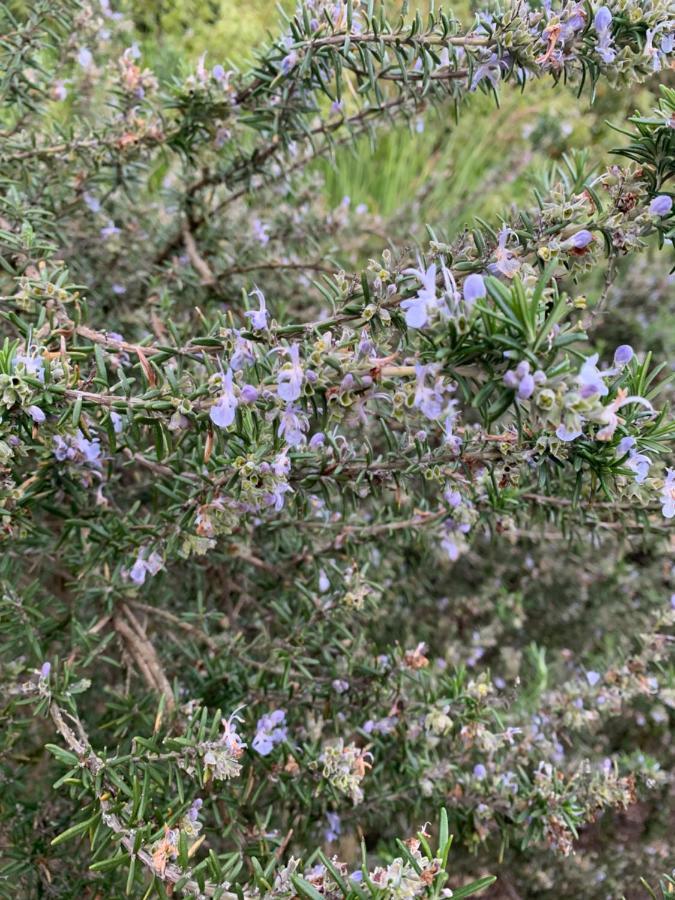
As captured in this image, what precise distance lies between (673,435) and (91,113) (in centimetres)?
196

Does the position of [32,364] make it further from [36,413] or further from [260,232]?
[260,232]

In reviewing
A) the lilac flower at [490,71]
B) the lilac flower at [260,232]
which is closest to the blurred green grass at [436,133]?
the lilac flower at [260,232]

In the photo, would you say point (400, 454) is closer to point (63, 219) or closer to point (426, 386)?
point (426, 386)

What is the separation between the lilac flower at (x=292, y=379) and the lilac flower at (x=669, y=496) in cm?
47

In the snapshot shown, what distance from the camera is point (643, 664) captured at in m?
1.51

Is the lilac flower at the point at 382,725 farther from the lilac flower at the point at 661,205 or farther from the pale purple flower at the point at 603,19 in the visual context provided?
the pale purple flower at the point at 603,19

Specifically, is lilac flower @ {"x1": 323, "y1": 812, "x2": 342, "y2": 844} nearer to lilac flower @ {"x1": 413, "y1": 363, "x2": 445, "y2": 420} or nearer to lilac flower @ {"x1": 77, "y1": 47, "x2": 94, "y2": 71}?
lilac flower @ {"x1": 413, "y1": 363, "x2": 445, "y2": 420}

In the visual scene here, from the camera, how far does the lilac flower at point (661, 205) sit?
844 mm

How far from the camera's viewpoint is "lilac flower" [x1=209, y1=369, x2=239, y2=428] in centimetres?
81

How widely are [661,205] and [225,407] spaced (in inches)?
23.2

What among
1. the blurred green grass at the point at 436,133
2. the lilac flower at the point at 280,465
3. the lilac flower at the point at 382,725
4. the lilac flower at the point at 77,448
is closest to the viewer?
the lilac flower at the point at 280,465

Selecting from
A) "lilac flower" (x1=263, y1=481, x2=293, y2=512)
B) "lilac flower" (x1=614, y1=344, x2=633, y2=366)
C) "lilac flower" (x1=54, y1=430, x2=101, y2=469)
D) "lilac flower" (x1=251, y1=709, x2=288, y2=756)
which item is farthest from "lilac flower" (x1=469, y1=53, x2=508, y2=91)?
"lilac flower" (x1=251, y1=709, x2=288, y2=756)

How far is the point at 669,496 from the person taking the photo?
86 cm

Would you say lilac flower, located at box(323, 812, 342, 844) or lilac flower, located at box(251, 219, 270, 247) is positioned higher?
lilac flower, located at box(251, 219, 270, 247)
